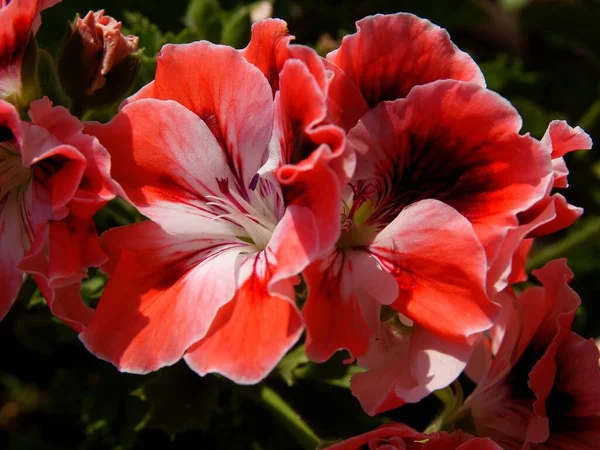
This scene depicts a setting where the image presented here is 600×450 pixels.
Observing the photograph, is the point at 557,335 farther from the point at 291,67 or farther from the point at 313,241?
the point at 291,67

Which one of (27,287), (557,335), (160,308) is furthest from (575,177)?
(160,308)

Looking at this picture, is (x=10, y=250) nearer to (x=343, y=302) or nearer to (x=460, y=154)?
(x=343, y=302)

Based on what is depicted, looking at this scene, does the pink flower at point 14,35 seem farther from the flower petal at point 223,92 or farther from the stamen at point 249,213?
the stamen at point 249,213

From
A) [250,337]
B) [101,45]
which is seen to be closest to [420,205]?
[250,337]

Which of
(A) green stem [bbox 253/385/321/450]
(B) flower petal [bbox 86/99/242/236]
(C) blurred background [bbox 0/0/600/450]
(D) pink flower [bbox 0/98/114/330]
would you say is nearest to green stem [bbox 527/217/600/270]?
(C) blurred background [bbox 0/0/600/450]

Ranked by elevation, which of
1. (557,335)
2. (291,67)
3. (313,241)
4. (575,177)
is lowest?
(575,177)

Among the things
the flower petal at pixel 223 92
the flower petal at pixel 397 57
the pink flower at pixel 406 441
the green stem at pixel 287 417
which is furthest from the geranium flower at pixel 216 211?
the green stem at pixel 287 417
